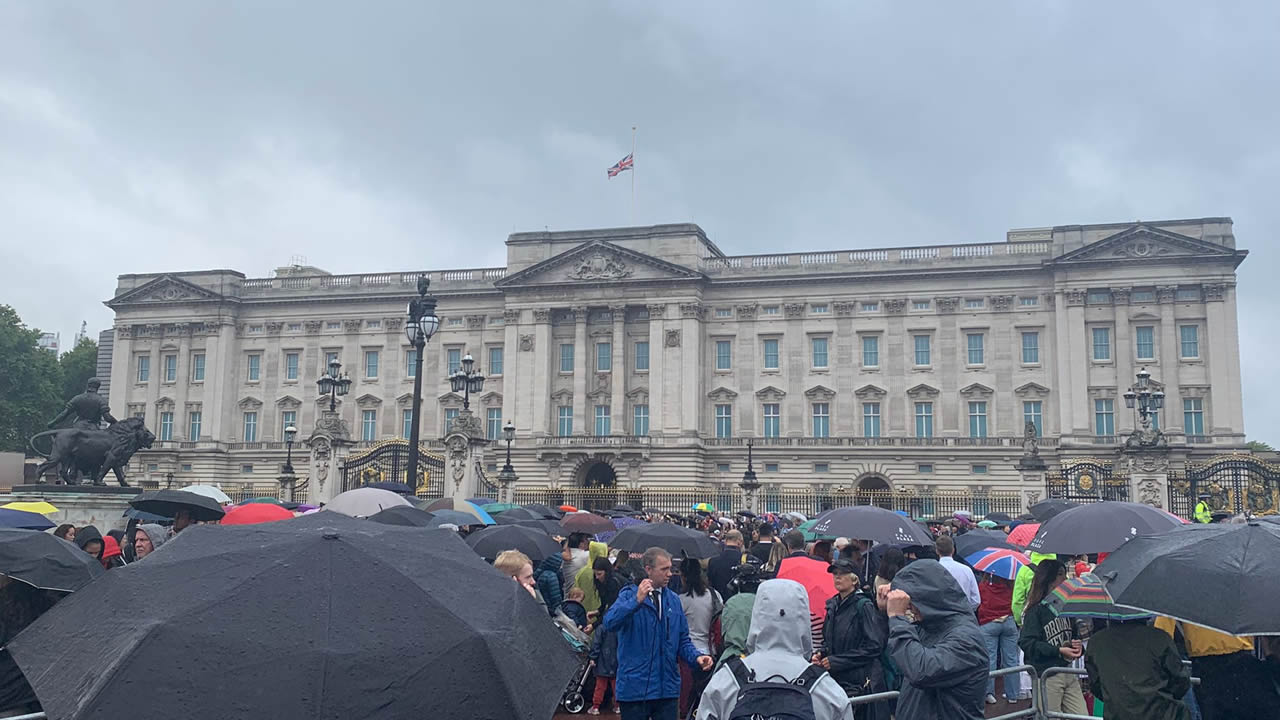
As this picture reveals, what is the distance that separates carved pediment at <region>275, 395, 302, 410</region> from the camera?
213ft

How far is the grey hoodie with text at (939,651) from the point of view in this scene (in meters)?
6.17

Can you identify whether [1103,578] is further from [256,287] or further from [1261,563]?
[256,287]

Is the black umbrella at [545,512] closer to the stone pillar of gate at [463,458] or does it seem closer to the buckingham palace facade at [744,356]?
the stone pillar of gate at [463,458]

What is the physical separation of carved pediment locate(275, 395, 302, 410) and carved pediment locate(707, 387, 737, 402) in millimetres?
25249

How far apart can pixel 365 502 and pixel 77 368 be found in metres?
78.6

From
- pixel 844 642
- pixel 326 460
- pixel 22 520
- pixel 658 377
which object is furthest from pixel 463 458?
pixel 844 642

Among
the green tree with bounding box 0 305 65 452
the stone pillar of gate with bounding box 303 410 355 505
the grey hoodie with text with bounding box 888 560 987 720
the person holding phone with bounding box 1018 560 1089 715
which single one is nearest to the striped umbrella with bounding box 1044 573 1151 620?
the person holding phone with bounding box 1018 560 1089 715

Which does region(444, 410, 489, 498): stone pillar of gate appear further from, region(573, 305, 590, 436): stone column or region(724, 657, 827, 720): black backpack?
region(724, 657, 827, 720): black backpack

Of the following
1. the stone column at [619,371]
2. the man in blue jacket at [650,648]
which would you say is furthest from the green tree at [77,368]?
the man in blue jacket at [650,648]

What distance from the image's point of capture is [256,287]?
67062mm

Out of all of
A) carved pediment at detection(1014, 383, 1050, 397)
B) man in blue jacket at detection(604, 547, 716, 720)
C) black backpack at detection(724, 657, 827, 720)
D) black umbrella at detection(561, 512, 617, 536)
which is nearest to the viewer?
black backpack at detection(724, 657, 827, 720)

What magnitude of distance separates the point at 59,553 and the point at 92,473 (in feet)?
58.5

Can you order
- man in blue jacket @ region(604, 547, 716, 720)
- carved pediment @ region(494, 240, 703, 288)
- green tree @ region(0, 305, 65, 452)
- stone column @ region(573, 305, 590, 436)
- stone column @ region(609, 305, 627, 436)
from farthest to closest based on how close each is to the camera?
1. green tree @ region(0, 305, 65, 452)
2. stone column @ region(573, 305, 590, 436)
3. stone column @ region(609, 305, 627, 436)
4. carved pediment @ region(494, 240, 703, 288)
5. man in blue jacket @ region(604, 547, 716, 720)

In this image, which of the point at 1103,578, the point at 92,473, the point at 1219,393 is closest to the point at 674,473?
the point at 1219,393
